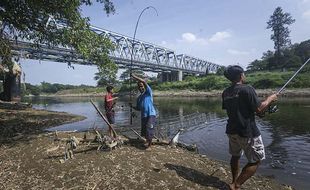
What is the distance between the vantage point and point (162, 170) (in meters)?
9.02

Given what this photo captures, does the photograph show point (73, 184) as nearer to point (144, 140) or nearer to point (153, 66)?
point (144, 140)

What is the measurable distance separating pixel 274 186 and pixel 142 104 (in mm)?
4460

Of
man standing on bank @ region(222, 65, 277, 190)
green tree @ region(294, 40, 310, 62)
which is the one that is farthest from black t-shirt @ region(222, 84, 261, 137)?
green tree @ region(294, 40, 310, 62)

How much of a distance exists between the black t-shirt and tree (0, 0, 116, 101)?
773 cm

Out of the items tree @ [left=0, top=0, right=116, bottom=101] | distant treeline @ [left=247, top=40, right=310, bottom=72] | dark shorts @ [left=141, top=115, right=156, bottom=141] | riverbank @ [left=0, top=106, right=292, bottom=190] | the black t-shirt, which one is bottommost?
riverbank @ [left=0, top=106, right=292, bottom=190]

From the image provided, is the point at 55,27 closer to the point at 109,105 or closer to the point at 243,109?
the point at 109,105

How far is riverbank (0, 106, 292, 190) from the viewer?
8.41 meters

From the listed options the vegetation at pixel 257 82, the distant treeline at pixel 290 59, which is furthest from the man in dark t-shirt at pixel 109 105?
the distant treeline at pixel 290 59

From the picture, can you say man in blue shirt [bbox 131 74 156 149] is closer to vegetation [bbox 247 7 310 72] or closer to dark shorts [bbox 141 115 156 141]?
dark shorts [bbox 141 115 156 141]

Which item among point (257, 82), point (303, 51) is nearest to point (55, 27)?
point (257, 82)

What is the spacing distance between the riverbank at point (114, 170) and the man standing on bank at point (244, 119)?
1110 mm

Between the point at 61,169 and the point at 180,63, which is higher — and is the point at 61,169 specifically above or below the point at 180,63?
below

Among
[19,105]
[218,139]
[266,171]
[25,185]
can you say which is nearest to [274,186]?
[266,171]

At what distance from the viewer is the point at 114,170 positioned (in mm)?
8969
